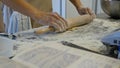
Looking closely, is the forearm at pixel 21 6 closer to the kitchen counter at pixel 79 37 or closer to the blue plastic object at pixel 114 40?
the kitchen counter at pixel 79 37

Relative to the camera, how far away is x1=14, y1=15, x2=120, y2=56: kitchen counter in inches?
33.6

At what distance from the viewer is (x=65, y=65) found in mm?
664

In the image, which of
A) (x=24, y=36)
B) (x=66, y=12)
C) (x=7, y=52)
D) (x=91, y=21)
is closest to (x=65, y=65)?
(x=7, y=52)

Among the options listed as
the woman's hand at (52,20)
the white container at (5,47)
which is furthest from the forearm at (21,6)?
the white container at (5,47)

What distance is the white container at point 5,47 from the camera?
696mm

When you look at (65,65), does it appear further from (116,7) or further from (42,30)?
(116,7)

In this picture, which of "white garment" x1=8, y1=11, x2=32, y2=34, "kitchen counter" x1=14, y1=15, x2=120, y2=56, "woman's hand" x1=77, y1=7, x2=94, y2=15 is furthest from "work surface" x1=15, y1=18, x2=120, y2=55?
"white garment" x1=8, y1=11, x2=32, y2=34

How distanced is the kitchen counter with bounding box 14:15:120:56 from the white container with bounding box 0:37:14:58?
0.14ft

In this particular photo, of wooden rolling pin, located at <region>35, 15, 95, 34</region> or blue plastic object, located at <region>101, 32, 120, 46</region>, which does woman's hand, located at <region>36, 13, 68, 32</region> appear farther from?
blue plastic object, located at <region>101, 32, 120, 46</region>

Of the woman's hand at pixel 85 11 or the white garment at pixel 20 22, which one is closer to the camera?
the woman's hand at pixel 85 11

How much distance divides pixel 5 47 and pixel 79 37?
390 millimetres

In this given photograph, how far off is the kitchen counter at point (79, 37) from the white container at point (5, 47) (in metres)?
0.04

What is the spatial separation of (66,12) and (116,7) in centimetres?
117

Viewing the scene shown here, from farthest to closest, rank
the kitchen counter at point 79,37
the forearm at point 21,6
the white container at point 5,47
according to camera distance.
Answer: the forearm at point 21,6 → the kitchen counter at point 79,37 → the white container at point 5,47
